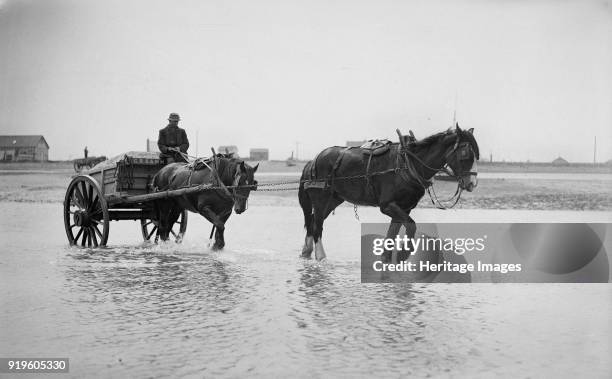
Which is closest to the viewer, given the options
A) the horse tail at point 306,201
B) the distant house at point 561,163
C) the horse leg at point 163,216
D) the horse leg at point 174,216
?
the horse tail at point 306,201

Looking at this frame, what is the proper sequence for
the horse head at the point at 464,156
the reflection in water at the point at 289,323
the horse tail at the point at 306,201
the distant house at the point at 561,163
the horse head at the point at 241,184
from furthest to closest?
the distant house at the point at 561,163
the horse tail at the point at 306,201
the horse head at the point at 241,184
the horse head at the point at 464,156
the reflection in water at the point at 289,323

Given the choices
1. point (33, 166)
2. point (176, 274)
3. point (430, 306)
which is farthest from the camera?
point (33, 166)

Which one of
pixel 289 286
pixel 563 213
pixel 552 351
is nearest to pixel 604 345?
pixel 552 351

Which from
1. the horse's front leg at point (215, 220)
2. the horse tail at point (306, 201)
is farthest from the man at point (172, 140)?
the horse tail at point (306, 201)

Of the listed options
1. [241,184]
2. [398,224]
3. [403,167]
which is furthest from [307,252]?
[403,167]

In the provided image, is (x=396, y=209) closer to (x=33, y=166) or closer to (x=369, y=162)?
(x=369, y=162)

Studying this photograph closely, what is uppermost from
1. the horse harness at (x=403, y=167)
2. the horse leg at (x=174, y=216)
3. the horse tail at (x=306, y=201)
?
the horse harness at (x=403, y=167)

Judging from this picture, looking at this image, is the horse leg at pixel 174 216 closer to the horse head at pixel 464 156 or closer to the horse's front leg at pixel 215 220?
the horse's front leg at pixel 215 220

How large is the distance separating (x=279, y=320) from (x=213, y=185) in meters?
5.59

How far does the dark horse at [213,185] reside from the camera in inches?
458

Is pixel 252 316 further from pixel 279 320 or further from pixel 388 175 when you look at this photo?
pixel 388 175

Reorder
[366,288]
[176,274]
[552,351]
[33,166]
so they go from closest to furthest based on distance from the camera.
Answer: [552,351]
[366,288]
[176,274]
[33,166]

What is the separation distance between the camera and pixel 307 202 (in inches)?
464

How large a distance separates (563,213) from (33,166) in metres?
38.2
